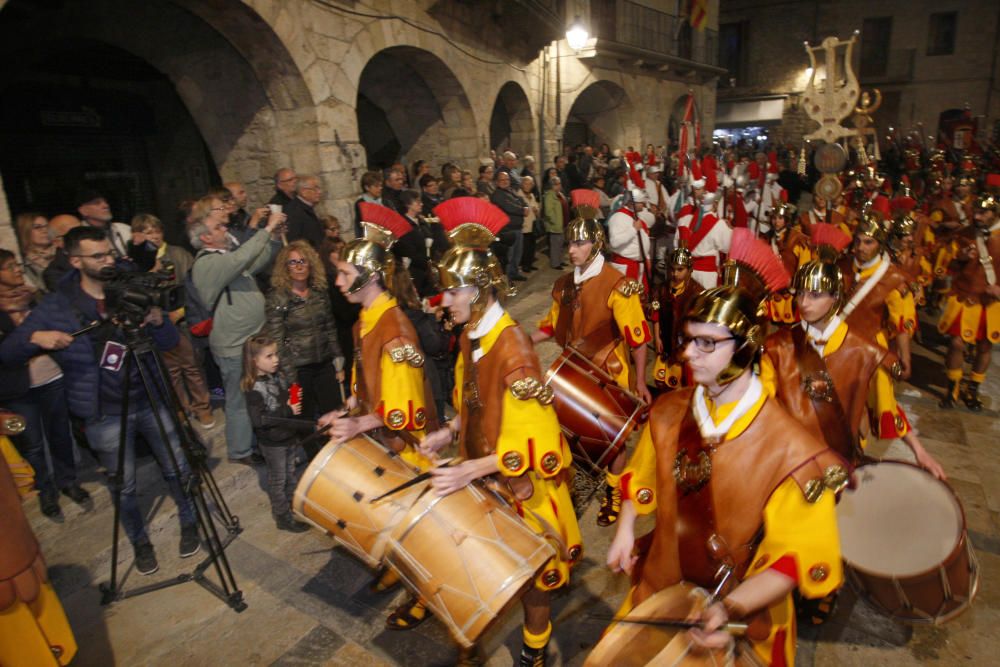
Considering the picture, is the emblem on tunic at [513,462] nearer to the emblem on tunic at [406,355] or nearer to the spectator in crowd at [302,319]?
the emblem on tunic at [406,355]

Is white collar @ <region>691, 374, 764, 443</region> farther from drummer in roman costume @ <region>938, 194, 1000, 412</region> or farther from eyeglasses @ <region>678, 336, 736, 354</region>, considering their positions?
drummer in roman costume @ <region>938, 194, 1000, 412</region>

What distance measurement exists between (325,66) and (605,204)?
6399 mm

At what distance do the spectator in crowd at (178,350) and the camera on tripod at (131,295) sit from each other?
2185mm

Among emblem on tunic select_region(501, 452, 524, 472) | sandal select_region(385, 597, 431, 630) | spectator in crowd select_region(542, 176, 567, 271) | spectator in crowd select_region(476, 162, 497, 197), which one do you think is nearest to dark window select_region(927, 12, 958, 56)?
spectator in crowd select_region(542, 176, 567, 271)

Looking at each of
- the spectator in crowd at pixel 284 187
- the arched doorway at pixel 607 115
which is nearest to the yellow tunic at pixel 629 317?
the spectator in crowd at pixel 284 187

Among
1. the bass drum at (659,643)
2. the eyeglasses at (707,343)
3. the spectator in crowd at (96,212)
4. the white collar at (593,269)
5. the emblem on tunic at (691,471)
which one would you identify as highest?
the spectator in crowd at (96,212)

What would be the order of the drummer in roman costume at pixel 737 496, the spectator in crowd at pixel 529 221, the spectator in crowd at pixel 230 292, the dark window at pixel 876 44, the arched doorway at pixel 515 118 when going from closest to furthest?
1. the drummer in roman costume at pixel 737 496
2. the spectator in crowd at pixel 230 292
3. the spectator in crowd at pixel 529 221
4. the arched doorway at pixel 515 118
5. the dark window at pixel 876 44

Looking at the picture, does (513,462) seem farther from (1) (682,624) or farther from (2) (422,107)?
(2) (422,107)

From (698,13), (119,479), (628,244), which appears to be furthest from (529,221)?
(698,13)

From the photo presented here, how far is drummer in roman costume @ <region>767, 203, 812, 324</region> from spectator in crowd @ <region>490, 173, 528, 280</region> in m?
3.79

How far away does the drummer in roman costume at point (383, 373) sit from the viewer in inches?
111

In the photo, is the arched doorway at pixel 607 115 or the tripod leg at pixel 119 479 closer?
the tripod leg at pixel 119 479

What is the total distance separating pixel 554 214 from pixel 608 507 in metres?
7.42

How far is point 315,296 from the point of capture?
4234 millimetres
